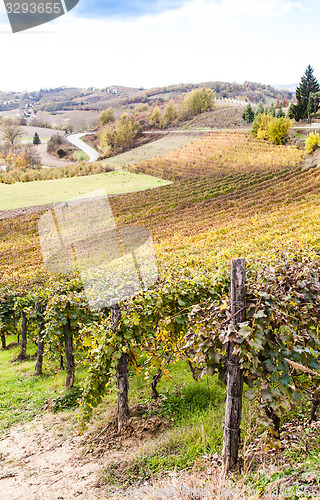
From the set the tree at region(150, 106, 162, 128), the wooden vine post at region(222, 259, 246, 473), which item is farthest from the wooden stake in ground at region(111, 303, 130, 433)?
the tree at region(150, 106, 162, 128)

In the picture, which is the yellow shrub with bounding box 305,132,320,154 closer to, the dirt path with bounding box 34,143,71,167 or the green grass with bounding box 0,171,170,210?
the green grass with bounding box 0,171,170,210

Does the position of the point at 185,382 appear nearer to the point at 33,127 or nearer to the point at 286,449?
the point at 286,449

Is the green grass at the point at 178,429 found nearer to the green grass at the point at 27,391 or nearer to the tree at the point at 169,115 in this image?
the green grass at the point at 27,391

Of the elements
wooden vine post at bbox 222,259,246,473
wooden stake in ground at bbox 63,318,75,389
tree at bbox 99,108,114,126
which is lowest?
wooden stake in ground at bbox 63,318,75,389

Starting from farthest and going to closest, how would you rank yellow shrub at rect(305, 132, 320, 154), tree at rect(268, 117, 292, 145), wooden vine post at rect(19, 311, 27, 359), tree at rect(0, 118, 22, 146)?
tree at rect(0, 118, 22, 146) < tree at rect(268, 117, 292, 145) < yellow shrub at rect(305, 132, 320, 154) < wooden vine post at rect(19, 311, 27, 359)

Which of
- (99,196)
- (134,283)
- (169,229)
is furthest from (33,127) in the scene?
(134,283)

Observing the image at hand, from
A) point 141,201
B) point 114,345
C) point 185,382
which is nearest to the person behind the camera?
point 114,345

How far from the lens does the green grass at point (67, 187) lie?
36531mm

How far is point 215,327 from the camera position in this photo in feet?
9.99

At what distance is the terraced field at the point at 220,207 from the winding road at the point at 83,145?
2546 cm

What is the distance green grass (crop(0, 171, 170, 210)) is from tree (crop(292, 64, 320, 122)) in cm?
2637

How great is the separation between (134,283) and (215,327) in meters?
2.19

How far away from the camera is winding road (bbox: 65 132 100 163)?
6549cm

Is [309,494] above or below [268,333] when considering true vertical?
below
